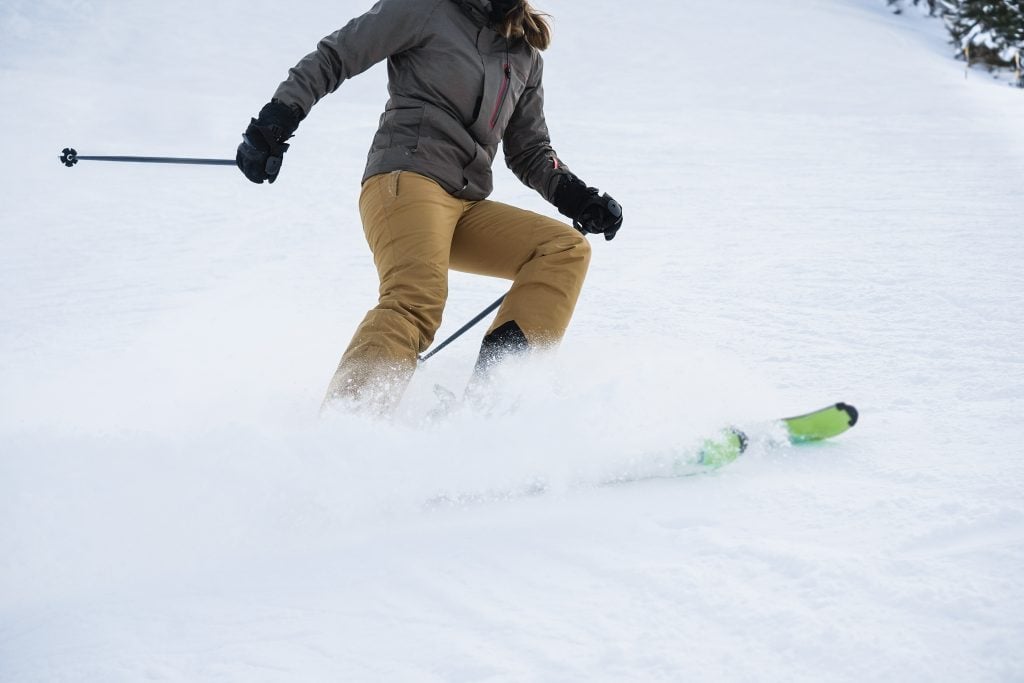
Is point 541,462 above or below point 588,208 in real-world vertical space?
below

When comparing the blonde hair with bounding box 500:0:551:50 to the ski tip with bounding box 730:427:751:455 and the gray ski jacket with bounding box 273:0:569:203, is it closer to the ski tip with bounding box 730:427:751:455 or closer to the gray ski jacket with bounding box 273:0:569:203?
the gray ski jacket with bounding box 273:0:569:203

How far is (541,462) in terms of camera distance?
184cm

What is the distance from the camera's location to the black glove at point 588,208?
102 inches

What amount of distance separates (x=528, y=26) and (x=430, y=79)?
1.19 feet

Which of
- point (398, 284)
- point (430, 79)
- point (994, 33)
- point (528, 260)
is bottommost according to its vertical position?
point (398, 284)

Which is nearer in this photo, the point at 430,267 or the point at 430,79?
the point at 430,267

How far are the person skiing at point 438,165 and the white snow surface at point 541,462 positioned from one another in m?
0.26

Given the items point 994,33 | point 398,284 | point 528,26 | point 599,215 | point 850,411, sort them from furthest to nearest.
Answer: point 994,33
point 599,215
point 528,26
point 398,284
point 850,411

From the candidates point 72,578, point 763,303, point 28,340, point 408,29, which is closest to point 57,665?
point 72,578

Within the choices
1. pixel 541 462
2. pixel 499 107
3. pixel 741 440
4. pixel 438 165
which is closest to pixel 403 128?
pixel 438 165

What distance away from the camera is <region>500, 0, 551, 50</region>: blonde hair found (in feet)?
7.63

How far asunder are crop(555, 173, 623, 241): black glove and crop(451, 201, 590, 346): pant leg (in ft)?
0.74

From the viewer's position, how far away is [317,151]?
27.7ft

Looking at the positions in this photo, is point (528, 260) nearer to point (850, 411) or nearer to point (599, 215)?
point (599, 215)
